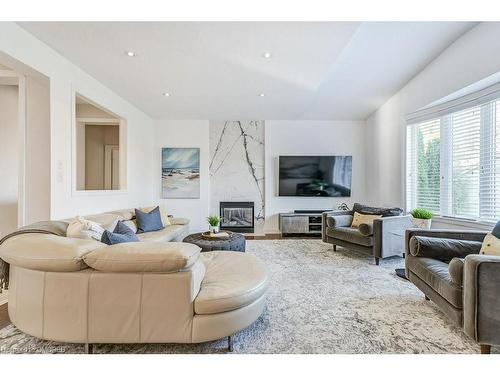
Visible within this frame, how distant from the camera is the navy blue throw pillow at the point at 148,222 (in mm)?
3717

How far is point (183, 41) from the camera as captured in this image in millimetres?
2523

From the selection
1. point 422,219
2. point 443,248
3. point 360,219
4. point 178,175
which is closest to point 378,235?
point 422,219

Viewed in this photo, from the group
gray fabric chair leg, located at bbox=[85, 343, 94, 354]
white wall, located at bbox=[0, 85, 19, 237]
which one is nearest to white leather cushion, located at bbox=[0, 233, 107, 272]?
gray fabric chair leg, located at bbox=[85, 343, 94, 354]

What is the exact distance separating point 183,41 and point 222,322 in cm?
258

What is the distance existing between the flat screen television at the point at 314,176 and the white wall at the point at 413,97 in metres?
0.59

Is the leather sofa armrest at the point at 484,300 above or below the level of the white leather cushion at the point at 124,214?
below

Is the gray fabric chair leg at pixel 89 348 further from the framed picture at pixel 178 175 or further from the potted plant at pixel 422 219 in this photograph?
the framed picture at pixel 178 175

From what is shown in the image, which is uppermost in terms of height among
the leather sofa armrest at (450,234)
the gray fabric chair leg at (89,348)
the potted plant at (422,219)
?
the potted plant at (422,219)

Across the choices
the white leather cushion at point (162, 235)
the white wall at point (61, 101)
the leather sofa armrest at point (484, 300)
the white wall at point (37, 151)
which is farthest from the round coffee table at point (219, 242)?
the leather sofa armrest at point (484, 300)

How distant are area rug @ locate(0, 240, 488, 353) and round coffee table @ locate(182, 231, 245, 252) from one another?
574 mm

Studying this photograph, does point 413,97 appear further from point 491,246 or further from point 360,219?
point 491,246

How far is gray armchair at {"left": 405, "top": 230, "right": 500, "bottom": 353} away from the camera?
150 cm
